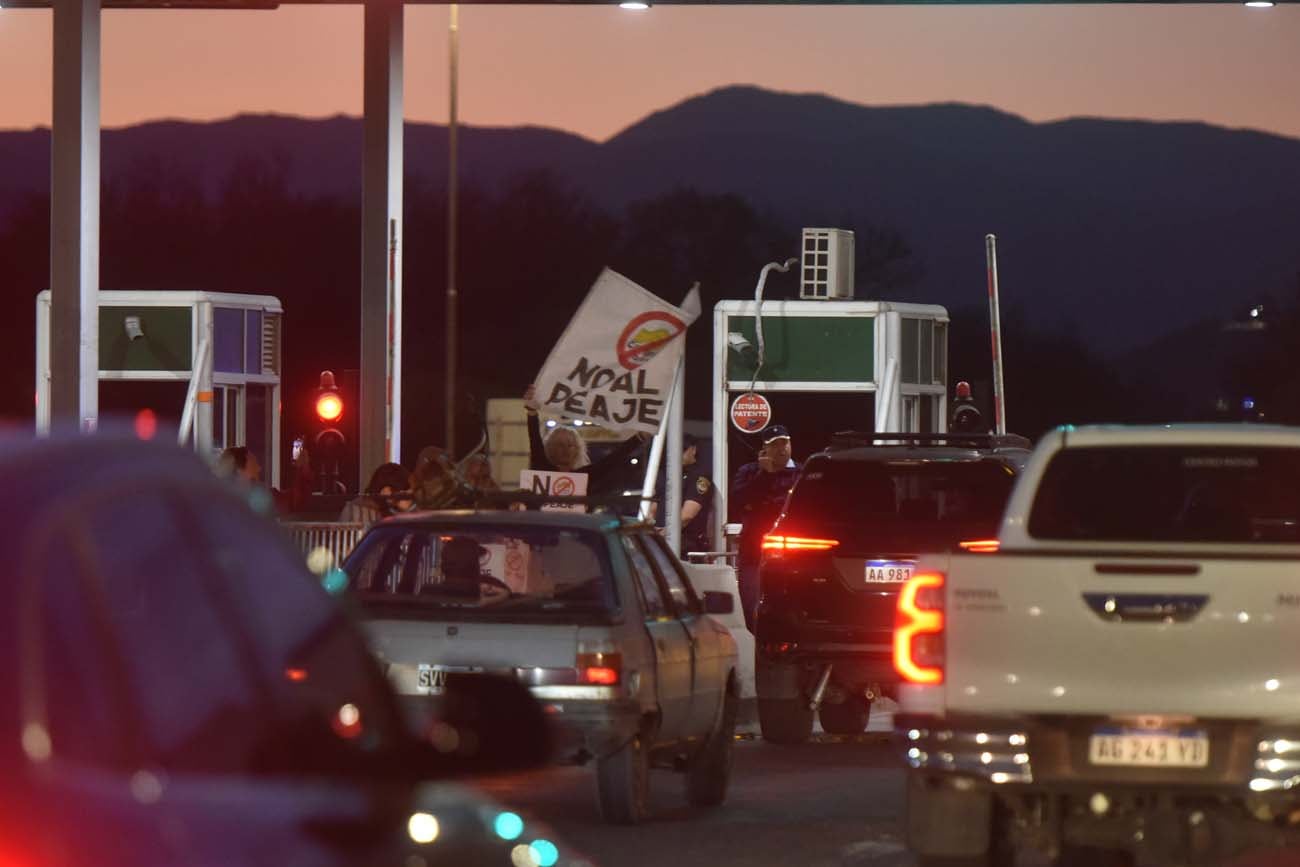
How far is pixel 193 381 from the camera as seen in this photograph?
34.8m

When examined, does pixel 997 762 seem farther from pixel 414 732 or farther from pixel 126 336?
pixel 126 336

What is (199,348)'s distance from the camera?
115 feet

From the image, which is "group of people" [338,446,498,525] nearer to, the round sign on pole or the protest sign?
the protest sign

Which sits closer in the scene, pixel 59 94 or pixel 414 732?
pixel 414 732

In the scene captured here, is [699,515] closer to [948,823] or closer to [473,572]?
[473,572]

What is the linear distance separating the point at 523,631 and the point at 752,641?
807 cm

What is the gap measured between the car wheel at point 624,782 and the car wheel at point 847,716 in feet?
19.2

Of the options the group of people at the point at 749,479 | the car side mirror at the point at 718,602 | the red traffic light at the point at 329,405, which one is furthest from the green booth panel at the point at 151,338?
Answer: the car side mirror at the point at 718,602

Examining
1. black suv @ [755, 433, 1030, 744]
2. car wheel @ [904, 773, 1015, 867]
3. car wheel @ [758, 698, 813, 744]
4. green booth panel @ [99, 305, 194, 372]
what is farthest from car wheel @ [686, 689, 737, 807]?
green booth panel @ [99, 305, 194, 372]

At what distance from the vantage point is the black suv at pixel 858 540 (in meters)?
16.9

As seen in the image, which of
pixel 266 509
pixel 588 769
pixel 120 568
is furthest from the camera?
pixel 588 769

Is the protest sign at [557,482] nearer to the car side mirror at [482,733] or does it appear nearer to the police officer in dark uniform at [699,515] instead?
the police officer in dark uniform at [699,515]

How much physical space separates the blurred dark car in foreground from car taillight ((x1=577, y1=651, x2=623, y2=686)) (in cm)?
874

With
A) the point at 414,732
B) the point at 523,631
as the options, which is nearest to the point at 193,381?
the point at 523,631
